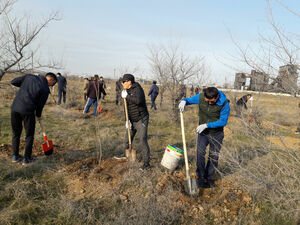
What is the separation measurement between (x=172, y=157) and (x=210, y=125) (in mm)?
971

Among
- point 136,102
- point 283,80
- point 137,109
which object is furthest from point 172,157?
point 283,80

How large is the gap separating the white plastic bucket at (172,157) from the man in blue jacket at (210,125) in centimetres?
39

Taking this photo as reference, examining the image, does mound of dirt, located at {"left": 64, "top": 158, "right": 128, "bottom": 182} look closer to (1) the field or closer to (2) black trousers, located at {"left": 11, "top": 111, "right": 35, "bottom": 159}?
(1) the field

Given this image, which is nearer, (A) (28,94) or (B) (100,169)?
(A) (28,94)

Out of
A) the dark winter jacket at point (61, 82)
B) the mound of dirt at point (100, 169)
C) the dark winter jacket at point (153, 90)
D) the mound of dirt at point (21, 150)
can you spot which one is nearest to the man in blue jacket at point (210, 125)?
the mound of dirt at point (100, 169)

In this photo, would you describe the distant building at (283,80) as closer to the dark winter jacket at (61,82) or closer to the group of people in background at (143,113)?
the group of people in background at (143,113)

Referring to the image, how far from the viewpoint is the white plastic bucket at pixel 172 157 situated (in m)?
3.81

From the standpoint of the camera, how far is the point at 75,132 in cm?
652

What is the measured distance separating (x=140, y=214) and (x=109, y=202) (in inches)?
26.4

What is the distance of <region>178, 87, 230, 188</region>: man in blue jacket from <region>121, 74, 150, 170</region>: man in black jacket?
744mm

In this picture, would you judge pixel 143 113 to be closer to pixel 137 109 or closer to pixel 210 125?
pixel 137 109

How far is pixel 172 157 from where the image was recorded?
12.6 feet

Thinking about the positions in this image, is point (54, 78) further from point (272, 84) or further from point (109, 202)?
point (272, 84)

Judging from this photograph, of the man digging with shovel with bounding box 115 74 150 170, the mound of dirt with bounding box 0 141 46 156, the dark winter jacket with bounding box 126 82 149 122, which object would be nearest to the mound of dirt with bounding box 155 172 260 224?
the man digging with shovel with bounding box 115 74 150 170
